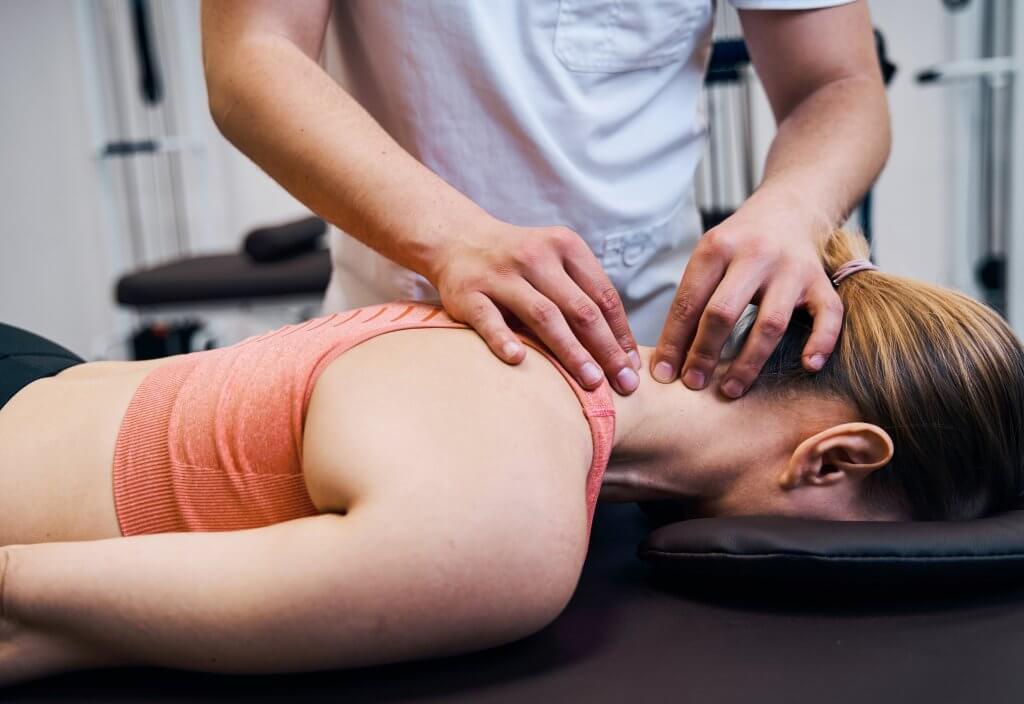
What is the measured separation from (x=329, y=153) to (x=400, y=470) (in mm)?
406

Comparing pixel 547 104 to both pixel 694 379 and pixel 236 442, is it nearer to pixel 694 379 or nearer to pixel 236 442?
pixel 694 379

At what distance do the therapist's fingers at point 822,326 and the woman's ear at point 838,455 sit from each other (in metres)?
0.07

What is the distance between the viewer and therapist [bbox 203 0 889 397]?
87 cm

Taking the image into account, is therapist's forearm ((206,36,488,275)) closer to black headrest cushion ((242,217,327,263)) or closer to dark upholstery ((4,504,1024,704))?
dark upholstery ((4,504,1024,704))

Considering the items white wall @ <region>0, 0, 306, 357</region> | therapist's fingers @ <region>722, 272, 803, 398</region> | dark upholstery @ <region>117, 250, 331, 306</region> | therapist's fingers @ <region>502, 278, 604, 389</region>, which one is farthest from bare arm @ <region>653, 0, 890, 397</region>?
white wall @ <region>0, 0, 306, 357</region>

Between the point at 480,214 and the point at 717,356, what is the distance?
0.90ft

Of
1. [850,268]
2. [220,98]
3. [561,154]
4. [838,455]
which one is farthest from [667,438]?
[220,98]

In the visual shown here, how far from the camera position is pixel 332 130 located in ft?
3.16

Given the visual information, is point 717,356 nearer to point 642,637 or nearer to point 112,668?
point 642,637

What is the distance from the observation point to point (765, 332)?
88 centimetres

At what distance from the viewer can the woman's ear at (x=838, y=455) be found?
2.88 ft

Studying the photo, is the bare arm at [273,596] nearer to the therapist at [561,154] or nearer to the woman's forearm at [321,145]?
the therapist at [561,154]

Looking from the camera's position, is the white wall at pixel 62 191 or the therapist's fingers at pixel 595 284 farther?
the white wall at pixel 62 191

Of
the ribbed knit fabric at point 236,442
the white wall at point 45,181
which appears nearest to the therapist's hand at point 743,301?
the ribbed knit fabric at point 236,442
